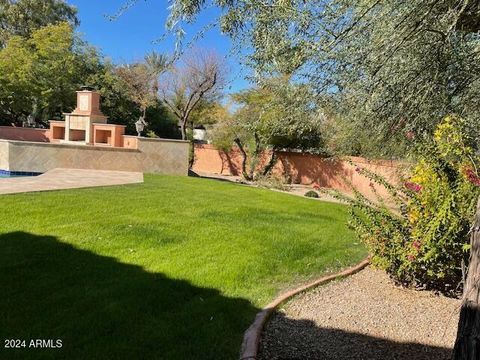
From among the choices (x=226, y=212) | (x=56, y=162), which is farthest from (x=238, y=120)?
(x=226, y=212)

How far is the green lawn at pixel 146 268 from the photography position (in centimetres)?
297

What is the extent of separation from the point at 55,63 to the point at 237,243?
25.3m

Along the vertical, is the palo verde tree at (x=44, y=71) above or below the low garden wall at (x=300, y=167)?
above

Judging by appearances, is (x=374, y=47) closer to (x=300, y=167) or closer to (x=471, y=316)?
(x=471, y=316)

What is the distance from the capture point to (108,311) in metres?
3.29

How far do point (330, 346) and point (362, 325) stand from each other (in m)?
0.56

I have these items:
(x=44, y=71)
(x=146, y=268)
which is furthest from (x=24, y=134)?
(x=146, y=268)

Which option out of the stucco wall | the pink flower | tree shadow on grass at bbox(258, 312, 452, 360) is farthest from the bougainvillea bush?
the stucco wall

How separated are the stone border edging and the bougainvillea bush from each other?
22.8 inches

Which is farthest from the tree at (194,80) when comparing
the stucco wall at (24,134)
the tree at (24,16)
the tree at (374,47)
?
the tree at (374,47)

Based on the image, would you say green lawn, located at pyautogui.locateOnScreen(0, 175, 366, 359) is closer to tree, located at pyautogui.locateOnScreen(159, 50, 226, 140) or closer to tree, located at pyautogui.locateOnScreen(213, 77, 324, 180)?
tree, located at pyautogui.locateOnScreen(213, 77, 324, 180)

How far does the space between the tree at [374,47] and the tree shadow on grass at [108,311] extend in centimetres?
241

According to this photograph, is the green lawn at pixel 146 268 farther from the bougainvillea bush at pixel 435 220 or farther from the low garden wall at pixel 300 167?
the low garden wall at pixel 300 167

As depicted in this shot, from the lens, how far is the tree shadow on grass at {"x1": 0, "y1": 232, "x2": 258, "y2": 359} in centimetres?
283
